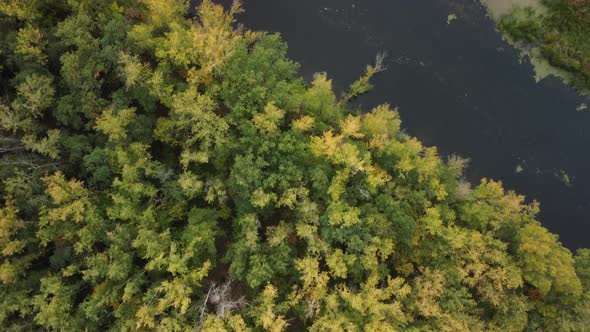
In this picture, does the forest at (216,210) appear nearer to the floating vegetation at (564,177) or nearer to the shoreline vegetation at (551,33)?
the floating vegetation at (564,177)

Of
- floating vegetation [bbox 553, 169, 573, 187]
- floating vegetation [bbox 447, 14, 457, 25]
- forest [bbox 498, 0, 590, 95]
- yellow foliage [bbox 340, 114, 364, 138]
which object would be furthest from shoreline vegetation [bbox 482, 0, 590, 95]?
yellow foliage [bbox 340, 114, 364, 138]

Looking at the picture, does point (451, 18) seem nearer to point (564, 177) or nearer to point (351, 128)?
point (564, 177)

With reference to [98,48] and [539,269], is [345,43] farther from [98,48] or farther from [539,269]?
[539,269]

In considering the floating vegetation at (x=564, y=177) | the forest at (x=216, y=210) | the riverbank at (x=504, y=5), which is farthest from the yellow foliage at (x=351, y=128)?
the floating vegetation at (x=564, y=177)

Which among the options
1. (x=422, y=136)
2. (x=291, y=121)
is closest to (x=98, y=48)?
(x=291, y=121)

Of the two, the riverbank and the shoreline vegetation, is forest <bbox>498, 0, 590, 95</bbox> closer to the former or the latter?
the shoreline vegetation
